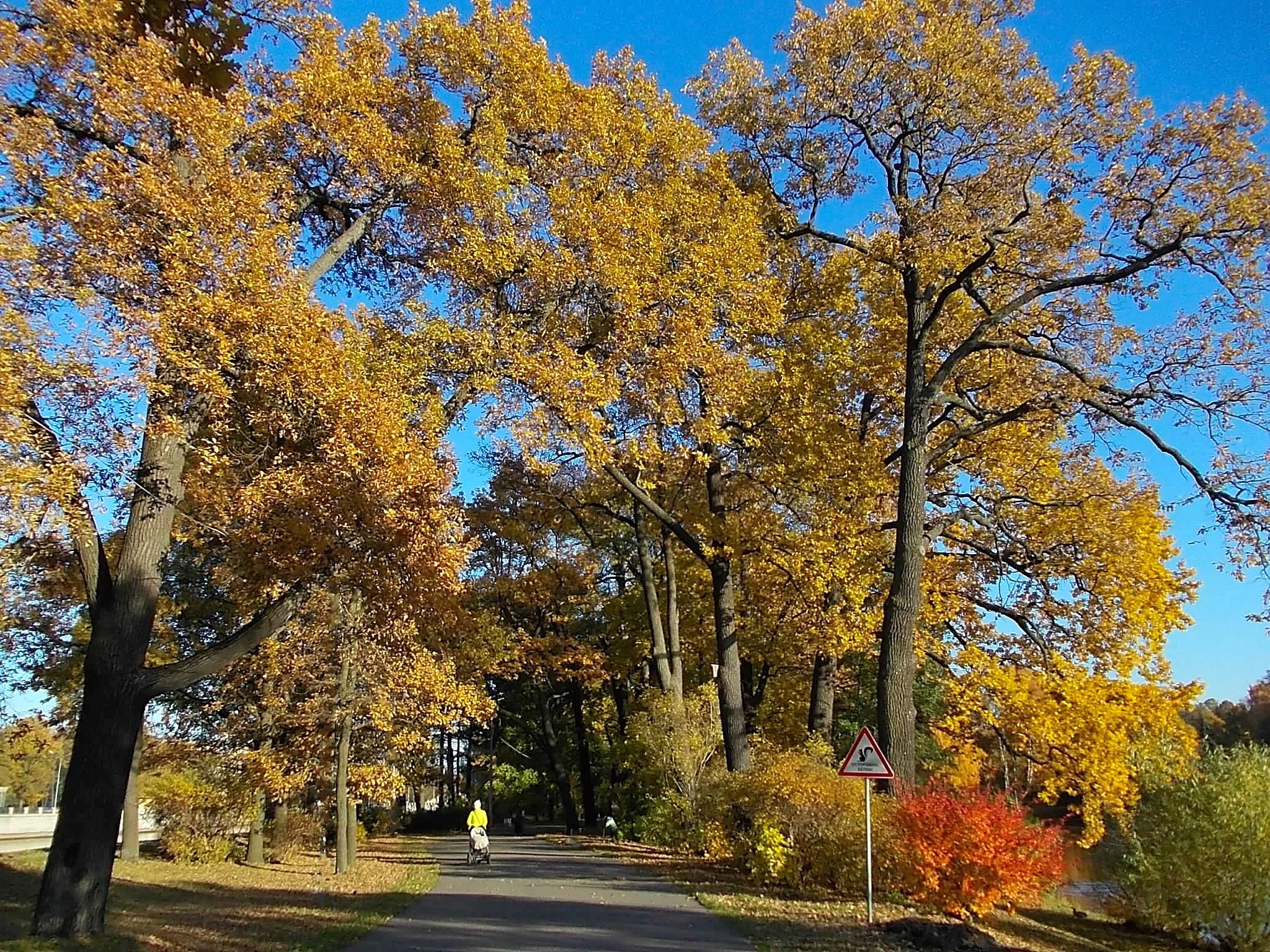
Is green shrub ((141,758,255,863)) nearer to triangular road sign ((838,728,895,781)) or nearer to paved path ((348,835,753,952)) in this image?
paved path ((348,835,753,952))

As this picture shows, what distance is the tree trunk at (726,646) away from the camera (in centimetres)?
1958

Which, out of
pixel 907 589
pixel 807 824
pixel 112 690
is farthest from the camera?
pixel 907 589

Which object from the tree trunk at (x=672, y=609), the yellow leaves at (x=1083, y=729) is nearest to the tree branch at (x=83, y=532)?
the yellow leaves at (x=1083, y=729)

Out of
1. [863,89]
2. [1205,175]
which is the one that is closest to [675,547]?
[863,89]

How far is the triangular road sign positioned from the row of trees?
2.76m

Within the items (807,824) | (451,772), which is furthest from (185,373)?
(451,772)

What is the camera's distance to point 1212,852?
16.0 m

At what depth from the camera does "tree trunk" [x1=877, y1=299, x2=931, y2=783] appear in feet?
49.5

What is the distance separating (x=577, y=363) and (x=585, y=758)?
119ft

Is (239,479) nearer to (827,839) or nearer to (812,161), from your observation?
(827,839)

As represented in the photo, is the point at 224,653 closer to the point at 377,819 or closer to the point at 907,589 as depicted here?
the point at 907,589

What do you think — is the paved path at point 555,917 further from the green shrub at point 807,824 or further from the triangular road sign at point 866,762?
the triangular road sign at point 866,762

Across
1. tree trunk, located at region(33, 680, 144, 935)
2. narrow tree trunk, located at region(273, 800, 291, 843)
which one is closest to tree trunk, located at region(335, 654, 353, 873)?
narrow tree trunk, located at region(273, 800, 291, 843)

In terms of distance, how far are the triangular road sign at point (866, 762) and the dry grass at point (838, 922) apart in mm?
1712
